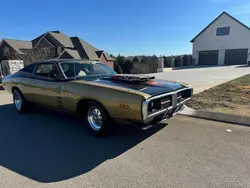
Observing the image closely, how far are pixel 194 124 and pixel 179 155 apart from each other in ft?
5.46

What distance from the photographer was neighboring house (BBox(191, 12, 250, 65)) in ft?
118

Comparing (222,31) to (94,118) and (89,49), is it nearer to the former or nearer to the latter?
(89,49)

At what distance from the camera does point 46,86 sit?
4.83 m

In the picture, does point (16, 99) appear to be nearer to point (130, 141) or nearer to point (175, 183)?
point (130, 141)

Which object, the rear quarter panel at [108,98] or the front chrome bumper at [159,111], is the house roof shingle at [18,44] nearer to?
the rear quarter panel at [108,98]

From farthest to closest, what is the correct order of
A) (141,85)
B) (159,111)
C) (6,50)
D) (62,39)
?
1. (6,50)
2. (62,39)
3. (141,85)
4. (159,111)

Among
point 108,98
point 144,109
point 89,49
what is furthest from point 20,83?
point 89,49

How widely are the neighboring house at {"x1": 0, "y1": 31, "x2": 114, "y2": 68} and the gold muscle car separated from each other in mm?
25737

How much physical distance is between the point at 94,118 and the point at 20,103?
319 cm

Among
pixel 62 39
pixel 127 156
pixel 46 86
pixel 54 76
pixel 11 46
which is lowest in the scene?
pixel 127 156

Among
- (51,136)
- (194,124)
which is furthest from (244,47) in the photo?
(51,136)

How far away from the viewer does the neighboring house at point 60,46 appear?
31734 millimetres

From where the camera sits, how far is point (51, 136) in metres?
4.24

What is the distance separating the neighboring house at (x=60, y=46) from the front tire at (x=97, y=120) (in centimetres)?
2712
